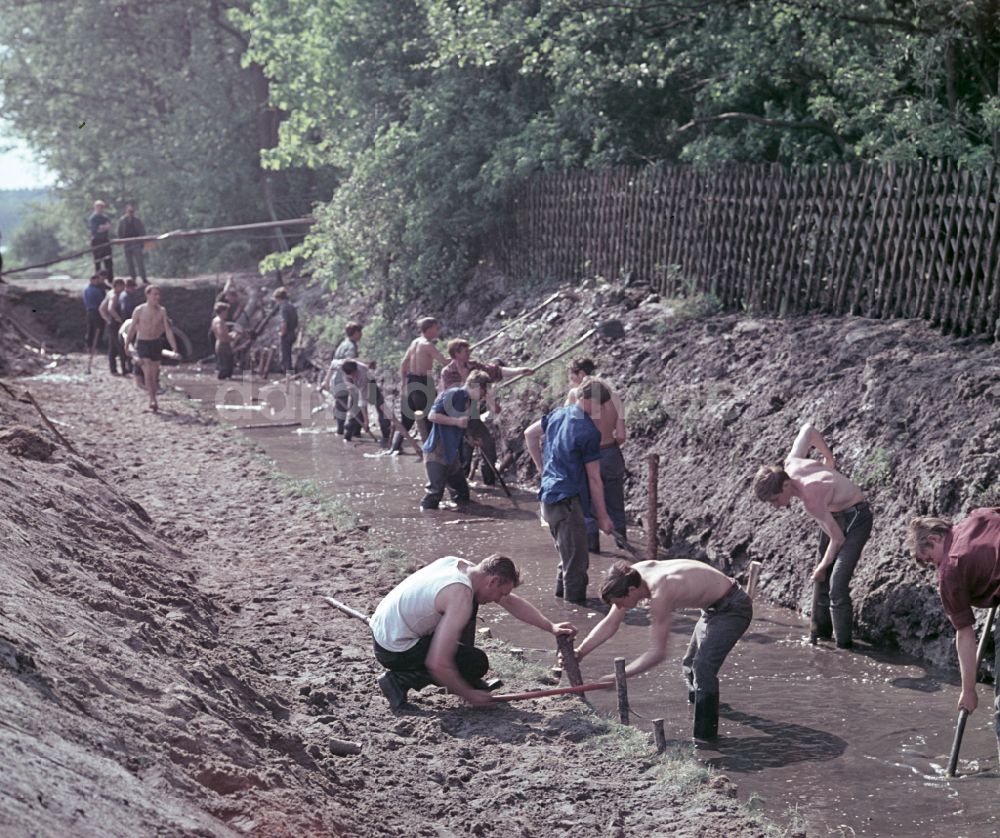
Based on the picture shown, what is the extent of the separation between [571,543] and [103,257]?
24.2m

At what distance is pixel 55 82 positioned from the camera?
40.2 metres

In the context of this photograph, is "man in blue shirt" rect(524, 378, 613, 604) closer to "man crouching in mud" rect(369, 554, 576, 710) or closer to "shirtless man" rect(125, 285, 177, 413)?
"man crouching in mud" rect(369, 554, 576, 710)

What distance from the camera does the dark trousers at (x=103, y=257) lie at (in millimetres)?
31547

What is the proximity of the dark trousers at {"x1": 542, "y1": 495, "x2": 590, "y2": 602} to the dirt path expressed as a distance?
5.07 feet

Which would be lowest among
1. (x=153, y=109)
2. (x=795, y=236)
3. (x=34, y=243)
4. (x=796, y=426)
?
(x=796, y=426)

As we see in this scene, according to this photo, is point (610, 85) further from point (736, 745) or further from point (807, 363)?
point (736, 745)

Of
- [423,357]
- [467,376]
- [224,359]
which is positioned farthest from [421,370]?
[224,359]

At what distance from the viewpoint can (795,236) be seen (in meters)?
15.6

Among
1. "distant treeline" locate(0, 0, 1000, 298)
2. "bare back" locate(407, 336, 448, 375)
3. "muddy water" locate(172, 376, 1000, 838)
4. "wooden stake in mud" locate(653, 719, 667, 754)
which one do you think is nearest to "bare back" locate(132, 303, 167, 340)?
"distant treeline" locate(0, 0, 1000, 298)

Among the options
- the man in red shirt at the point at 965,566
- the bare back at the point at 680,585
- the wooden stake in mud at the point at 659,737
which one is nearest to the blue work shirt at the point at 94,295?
the bare back at the point at 680,585

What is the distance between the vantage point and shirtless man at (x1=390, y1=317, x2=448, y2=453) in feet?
54.6

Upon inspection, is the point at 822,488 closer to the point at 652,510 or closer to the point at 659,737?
the point at 652,510

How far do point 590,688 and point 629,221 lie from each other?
38.6 ft

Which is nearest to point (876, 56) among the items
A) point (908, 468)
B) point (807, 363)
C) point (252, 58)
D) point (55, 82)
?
point (807, 363)
